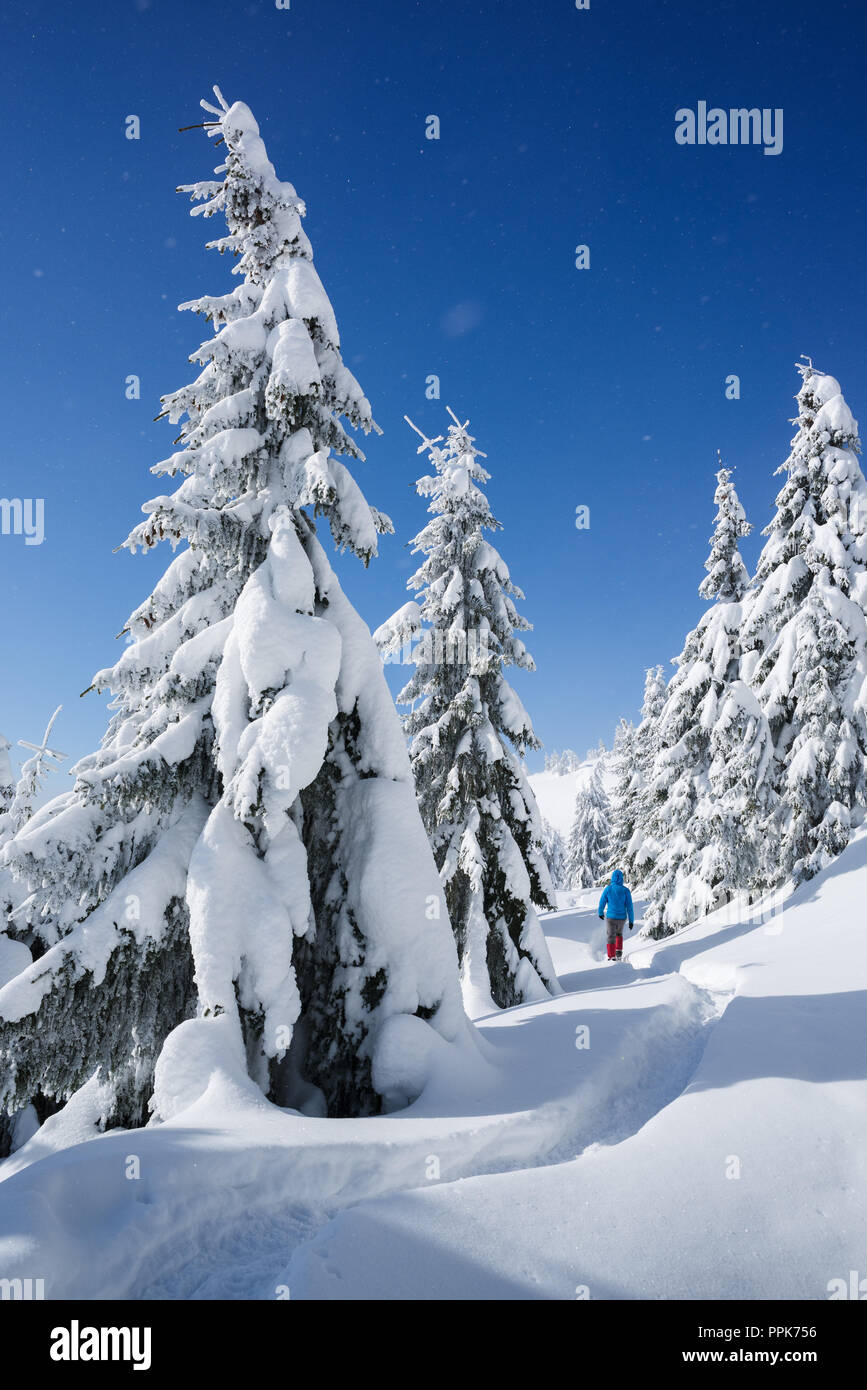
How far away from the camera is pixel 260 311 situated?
7.99m

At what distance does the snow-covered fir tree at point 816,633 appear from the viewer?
15.7 m

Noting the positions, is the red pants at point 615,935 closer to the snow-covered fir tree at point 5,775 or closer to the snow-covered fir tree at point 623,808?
the snow-covered fir tree at point 623,808

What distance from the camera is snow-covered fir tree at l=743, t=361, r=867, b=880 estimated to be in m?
15.7

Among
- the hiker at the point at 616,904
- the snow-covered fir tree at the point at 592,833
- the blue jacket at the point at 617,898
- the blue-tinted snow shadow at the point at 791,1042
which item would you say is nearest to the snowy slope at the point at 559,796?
the snow-covered fir tree at the point at 592,833

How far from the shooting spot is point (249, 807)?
625 centimetres

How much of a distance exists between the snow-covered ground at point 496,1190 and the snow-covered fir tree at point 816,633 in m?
9.83

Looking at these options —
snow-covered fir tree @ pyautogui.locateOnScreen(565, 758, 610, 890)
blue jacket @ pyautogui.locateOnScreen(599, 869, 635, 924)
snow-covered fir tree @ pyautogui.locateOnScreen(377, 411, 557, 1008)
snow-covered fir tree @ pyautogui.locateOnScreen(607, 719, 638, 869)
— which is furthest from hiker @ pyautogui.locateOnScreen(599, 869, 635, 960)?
snow-covered fir tree @ pyautogui.locateOnScreen(565, 758, 610, 890)

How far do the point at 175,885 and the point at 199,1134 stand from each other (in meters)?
2.48

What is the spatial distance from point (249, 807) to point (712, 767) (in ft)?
53.3

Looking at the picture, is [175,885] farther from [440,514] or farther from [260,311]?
[440,514]

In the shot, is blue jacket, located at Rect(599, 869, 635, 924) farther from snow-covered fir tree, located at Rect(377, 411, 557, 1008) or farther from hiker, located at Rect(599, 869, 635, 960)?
snow-covered fir tree, located at Rect(377, 411, 557, 1008)

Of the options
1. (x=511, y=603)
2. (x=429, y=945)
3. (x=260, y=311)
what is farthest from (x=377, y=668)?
(x=511, y=603)

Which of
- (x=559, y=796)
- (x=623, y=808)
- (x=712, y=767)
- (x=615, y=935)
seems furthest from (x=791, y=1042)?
(x=559, y=796)

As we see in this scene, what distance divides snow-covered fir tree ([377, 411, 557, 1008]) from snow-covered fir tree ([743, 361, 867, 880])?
6.39 metres
